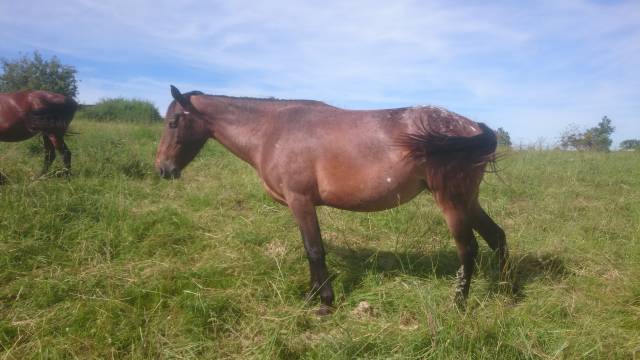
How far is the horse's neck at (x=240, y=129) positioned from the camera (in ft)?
13.0

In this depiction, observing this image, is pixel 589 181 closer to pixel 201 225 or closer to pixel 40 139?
pixel 201 225

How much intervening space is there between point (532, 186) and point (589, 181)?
162 cm

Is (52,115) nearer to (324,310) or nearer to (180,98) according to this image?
(180,98)

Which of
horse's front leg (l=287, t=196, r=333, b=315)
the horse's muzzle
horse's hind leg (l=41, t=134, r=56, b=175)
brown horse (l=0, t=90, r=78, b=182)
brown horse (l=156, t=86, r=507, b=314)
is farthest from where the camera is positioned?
brown horse (l=0, t=90, r=78, b=182)

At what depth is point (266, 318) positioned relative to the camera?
2932 millimetres

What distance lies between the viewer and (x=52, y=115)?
8.07 meters

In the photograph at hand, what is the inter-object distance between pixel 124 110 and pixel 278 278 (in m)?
26.7

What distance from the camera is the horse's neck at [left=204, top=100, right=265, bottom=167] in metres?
3.97

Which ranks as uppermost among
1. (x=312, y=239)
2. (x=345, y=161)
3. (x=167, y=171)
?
(x=345, y=161)

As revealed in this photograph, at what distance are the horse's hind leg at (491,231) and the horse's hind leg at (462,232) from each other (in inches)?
20.1

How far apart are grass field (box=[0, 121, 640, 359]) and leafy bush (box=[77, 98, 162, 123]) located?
19766 mm

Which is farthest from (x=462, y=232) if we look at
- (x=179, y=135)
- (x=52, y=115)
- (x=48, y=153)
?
(x=52, y=115)

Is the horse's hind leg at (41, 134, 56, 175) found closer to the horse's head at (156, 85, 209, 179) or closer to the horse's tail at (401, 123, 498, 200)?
the horse's head at (156, 85, 209, 179)

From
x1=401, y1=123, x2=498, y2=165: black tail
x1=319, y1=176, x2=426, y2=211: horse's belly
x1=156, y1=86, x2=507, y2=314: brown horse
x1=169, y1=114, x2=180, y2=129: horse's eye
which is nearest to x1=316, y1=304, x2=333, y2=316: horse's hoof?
x1=156, y1=86, x2=507, y2=314: brown horse
